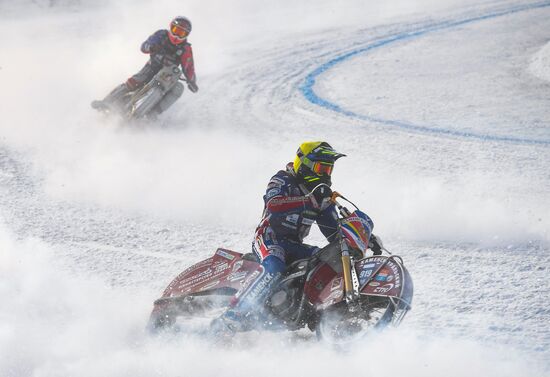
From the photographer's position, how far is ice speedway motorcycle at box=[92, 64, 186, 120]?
1535 cm

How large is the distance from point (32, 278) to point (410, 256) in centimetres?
479

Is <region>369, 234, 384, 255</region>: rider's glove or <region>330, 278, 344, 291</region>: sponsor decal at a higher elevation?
<region>369, 234, 384, 255</region>: rider's glove

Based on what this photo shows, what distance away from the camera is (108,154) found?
13.9 m

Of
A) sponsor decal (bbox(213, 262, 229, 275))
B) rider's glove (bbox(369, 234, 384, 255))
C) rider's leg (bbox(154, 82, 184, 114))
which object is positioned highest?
rider's leg (bbox(154, 82, 184, 114))

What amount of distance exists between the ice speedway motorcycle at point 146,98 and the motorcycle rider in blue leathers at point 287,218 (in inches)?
352

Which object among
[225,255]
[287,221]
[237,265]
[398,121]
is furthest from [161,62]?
[287,221]

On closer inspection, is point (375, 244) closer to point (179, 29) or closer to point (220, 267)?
point (220, 267)

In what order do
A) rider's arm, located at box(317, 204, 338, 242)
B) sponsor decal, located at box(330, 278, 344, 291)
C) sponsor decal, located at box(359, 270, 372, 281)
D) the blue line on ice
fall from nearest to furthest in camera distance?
sponsor decal, located at box(359, 270, 372, 281) → sponsor decal, located at box(330, 278, 344, 291) → rider's arm, located at box(317, 204, 338, 242) → the blue line on ice

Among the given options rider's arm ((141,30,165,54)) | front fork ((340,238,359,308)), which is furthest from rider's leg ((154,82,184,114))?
front fork ((340,238,359,308))

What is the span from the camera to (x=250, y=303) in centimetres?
676

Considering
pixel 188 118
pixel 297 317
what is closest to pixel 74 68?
pixel 188 118

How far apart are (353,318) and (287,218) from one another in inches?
47.6

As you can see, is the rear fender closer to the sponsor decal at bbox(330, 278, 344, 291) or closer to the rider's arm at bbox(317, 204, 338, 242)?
the sponsor decal at bbox(330, 278, 344, 291)

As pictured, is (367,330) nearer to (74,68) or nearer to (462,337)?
(462,337)
